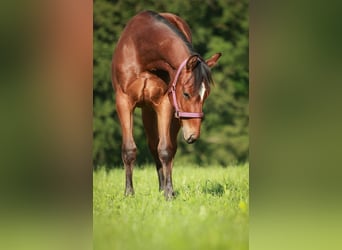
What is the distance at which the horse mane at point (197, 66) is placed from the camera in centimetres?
313

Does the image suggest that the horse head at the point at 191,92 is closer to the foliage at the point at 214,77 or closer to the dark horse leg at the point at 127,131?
the foliage at the point at 214,77

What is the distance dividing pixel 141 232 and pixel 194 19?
1.32 meters

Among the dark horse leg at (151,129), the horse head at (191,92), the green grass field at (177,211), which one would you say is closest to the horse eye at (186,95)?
the horse head at (191,92)

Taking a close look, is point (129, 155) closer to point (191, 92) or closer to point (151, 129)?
point (151, 129)

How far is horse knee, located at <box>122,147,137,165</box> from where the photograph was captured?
3.24 meters

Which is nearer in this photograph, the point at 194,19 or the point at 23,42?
the point at 23,42

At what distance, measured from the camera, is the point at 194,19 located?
10.6ft

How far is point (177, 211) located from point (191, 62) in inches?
35.1

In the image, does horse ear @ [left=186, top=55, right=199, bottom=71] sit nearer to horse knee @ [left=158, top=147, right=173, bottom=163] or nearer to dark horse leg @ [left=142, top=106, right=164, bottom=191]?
dark horse leg @ [left=142, top=106, right=164, bottom=191]

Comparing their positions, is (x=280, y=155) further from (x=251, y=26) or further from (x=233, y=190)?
(x=251, y=26)

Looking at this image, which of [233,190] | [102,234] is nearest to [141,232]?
[102,234]

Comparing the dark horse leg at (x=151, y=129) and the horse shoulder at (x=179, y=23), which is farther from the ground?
the horse shoulder at (x=179, y=23)

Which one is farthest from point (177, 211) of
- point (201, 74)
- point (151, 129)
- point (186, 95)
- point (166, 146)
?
point (201, 74)

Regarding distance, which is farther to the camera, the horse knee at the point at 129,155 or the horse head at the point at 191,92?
the horse knee at the point at 129,155
